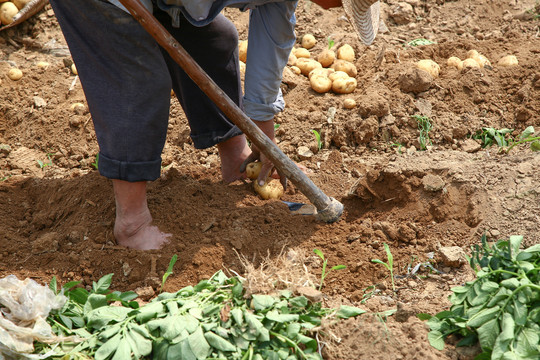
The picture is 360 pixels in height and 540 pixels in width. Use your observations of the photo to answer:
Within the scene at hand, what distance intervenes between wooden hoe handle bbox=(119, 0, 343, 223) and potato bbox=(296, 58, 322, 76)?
5.76 ft

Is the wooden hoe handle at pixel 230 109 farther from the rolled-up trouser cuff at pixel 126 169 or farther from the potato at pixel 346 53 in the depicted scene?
the potato at pixel 346 53

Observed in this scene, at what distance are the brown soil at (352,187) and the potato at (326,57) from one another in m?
0.23

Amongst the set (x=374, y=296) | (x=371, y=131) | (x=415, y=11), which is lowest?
(x=374, y=296)

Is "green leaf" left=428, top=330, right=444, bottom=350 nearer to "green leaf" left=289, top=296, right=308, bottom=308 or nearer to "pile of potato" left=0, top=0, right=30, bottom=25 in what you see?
"green leaf" left=289, top=296, right=308, bottom=308

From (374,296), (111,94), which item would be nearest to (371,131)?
(374,296)

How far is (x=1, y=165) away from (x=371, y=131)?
8.45 ft

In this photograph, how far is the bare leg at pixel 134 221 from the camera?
8.89 ft

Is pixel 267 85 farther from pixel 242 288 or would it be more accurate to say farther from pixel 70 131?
pixel 70 131

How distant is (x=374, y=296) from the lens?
95.0 inches

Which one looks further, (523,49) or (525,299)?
(523,49)

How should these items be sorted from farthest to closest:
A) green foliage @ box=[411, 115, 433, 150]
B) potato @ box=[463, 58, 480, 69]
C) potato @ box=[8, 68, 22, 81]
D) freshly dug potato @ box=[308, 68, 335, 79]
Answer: potato @ box=[8, 68, 22, 81] < freshly dug potato @ box=[308, 68, 335, 79] < potato @ box=[463, 58, 480, 69] < green foliage @ box=[411, 115, 433, 150]

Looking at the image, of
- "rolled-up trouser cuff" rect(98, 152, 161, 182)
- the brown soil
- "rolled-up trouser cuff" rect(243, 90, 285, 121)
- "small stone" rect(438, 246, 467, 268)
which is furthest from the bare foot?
"small stone" rect(438, 246, 467, 268)

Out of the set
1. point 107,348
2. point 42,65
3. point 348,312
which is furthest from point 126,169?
point 42,65

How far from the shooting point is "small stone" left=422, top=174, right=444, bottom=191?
2.86 meters
